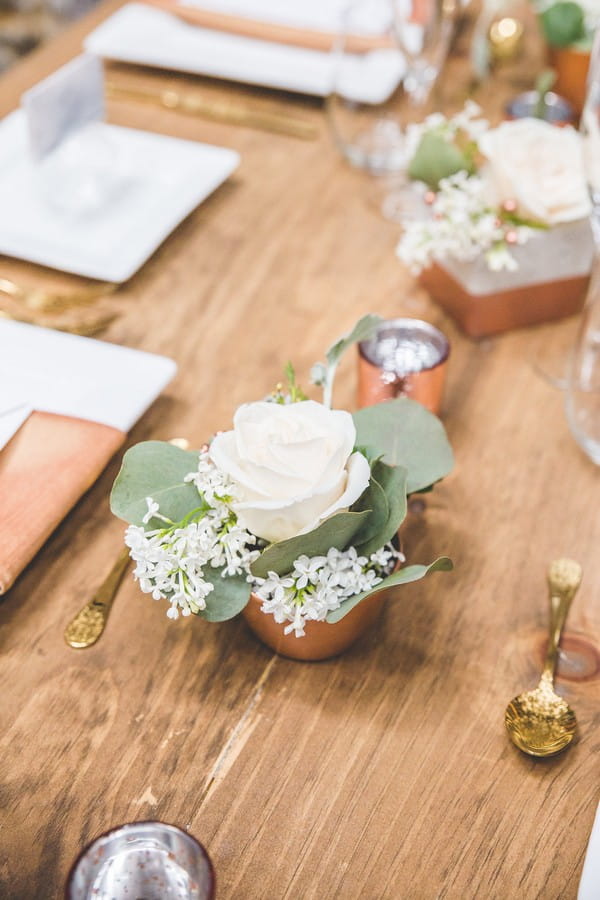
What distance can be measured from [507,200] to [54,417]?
44 centimetres

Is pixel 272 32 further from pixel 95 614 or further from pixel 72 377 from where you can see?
pixel 95 614

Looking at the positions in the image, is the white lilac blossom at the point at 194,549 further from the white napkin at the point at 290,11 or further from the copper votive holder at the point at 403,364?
the white napkin at the point at 290,11

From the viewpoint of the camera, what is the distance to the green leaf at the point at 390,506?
51 centimetres

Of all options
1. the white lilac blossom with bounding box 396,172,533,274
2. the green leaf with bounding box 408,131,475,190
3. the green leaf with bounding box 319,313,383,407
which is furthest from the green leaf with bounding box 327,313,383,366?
the green leaf with bounding box 408,131,475,190

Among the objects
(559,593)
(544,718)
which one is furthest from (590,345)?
(544,718)

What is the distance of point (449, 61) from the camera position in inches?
52.2

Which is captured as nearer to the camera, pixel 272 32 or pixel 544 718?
pixel 544 718

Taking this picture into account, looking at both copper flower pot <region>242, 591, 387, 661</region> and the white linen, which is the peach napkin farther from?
copper flower pot <region>242, 591, 387, 661</region>

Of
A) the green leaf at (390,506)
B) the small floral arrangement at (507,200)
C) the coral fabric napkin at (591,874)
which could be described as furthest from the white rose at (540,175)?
the coral fabric napkin at (591,874)

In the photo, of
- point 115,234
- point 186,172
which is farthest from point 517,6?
point 115,234

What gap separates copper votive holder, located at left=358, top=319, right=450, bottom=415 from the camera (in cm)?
69

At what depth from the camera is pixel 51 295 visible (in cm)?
85

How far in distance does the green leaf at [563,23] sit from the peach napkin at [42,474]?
0.84m

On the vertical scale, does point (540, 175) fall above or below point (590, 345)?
above
